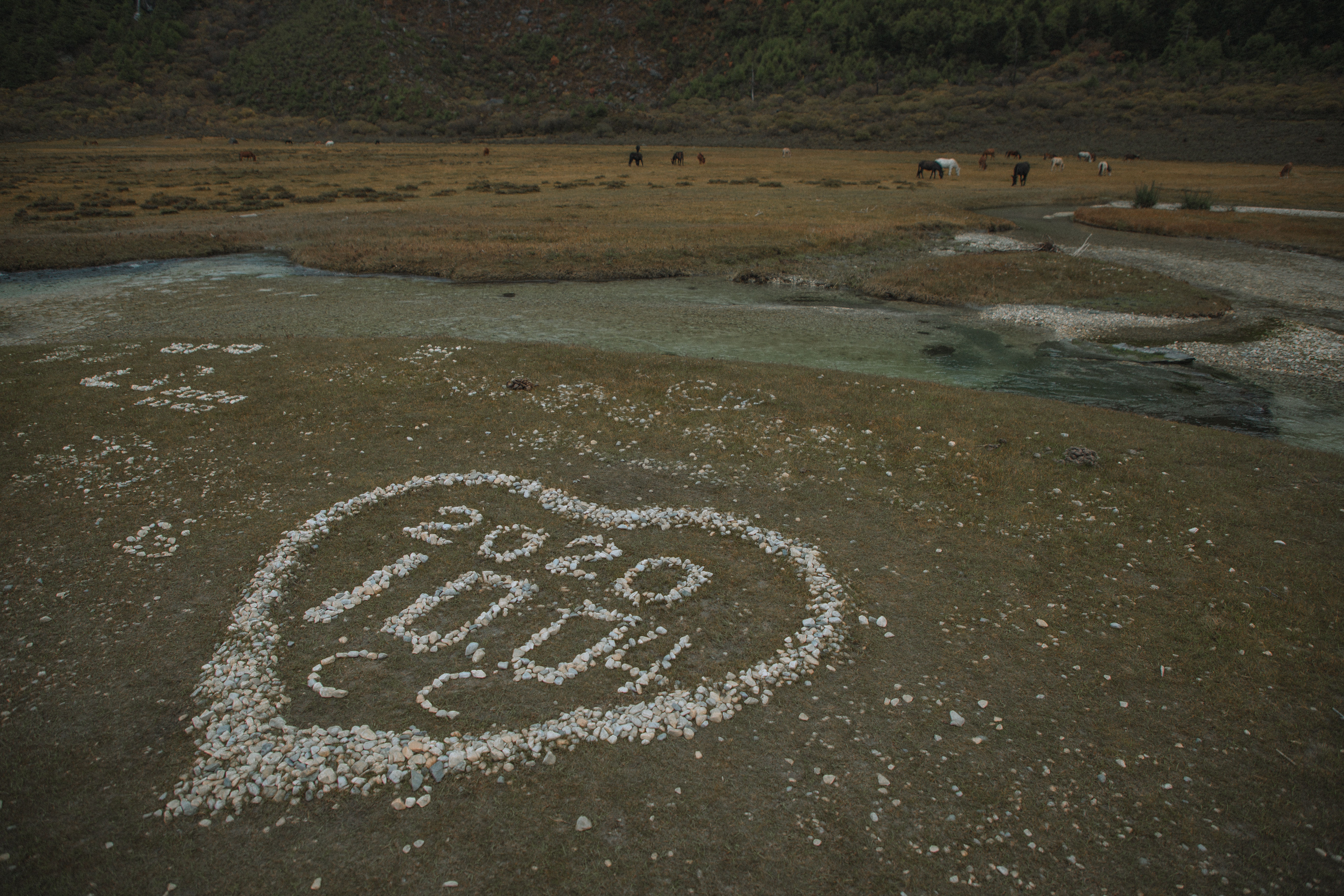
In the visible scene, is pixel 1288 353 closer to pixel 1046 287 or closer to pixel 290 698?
pixel 1046 287

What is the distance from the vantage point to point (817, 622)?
8.99 metres

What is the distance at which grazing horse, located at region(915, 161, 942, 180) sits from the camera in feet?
220

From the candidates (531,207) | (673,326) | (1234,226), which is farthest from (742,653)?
(531,207)

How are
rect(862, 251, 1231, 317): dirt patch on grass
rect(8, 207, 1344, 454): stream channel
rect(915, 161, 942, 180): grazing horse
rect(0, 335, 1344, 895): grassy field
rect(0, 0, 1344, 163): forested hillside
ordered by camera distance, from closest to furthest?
rect(0, 335, 1344, 895): grassy field < rect(8, 207, 1344, 454): stream channel < rect(862, 251, 1231, 317): dirt patch on grass < rect(915, 161, 942, 180): grazing horse < rect(0, 0, 1344, 163): forested hillside

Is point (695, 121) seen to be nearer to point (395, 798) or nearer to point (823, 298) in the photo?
point (823, 298)

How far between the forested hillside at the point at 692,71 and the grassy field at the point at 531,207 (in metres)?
21.0

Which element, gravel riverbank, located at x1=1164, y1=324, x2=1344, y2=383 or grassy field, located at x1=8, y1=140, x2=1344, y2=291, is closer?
gravel riverbank, located at x1=1164, y1=324, x2=1344, y2=383

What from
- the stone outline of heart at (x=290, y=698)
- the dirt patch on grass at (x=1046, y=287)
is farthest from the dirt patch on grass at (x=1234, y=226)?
the stone outline of heart at (x=290, y=698)

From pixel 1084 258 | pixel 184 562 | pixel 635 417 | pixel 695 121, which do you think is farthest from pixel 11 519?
pixel 695 121

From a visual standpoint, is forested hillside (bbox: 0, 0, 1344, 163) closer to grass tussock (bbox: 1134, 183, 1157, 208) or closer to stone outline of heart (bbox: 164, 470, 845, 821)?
grass tussock (bbox: 1134, 183, 1157, 208)

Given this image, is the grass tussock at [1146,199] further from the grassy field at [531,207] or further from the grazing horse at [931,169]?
the grazing horse at [931,169]

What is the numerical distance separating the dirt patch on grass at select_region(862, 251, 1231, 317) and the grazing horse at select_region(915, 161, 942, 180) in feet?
129

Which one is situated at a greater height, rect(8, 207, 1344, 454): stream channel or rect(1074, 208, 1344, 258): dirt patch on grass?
rect(1074, 208, 1344, 258): dirt patch on grass

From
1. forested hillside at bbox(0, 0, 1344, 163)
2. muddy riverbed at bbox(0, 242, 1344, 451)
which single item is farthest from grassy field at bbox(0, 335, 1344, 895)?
forested hillside at bbox(0, 0, 1344, 163)
